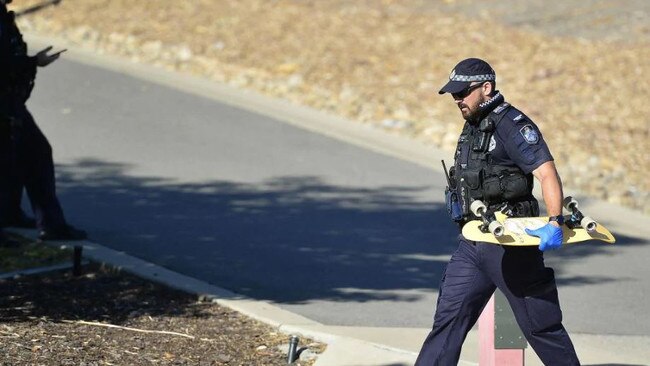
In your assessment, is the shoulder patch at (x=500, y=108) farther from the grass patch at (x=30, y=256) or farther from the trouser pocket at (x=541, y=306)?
the grass patch at (x=30, y=256)

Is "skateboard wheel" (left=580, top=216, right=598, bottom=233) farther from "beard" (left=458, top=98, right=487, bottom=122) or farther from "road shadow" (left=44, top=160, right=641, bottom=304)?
"road shadow" (left=44, top=160, right=641, bottom=304)

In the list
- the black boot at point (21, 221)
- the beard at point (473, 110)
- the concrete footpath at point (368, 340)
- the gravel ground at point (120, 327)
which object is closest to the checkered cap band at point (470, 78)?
the beard at point (473, 110)

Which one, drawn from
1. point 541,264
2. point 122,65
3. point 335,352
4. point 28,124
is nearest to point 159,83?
point 122,65

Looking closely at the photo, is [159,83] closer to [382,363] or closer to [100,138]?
[100,138]

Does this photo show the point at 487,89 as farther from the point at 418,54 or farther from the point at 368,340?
the point at 418,54

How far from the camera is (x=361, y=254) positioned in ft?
31.7

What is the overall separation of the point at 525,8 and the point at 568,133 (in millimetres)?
5694

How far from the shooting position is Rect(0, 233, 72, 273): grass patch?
8.70m

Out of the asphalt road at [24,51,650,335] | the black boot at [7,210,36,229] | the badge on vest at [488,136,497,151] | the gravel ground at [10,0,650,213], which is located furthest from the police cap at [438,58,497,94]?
the gravel ground at [10,0,650,213]

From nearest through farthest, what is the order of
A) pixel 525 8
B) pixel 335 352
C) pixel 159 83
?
pixel 335 352, pixel 159 83, pixel 525 8

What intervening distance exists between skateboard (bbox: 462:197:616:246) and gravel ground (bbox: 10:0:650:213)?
19.2 ft

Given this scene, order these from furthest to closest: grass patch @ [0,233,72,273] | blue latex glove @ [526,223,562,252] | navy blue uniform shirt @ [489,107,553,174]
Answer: grass patch @ [0,233,72,273], navy blue uniform shirt @ [489,107,553,174], blue latex glove @ [526,223,562,252]

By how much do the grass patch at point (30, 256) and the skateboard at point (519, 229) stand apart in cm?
379

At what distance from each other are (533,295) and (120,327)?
8.47 ft
